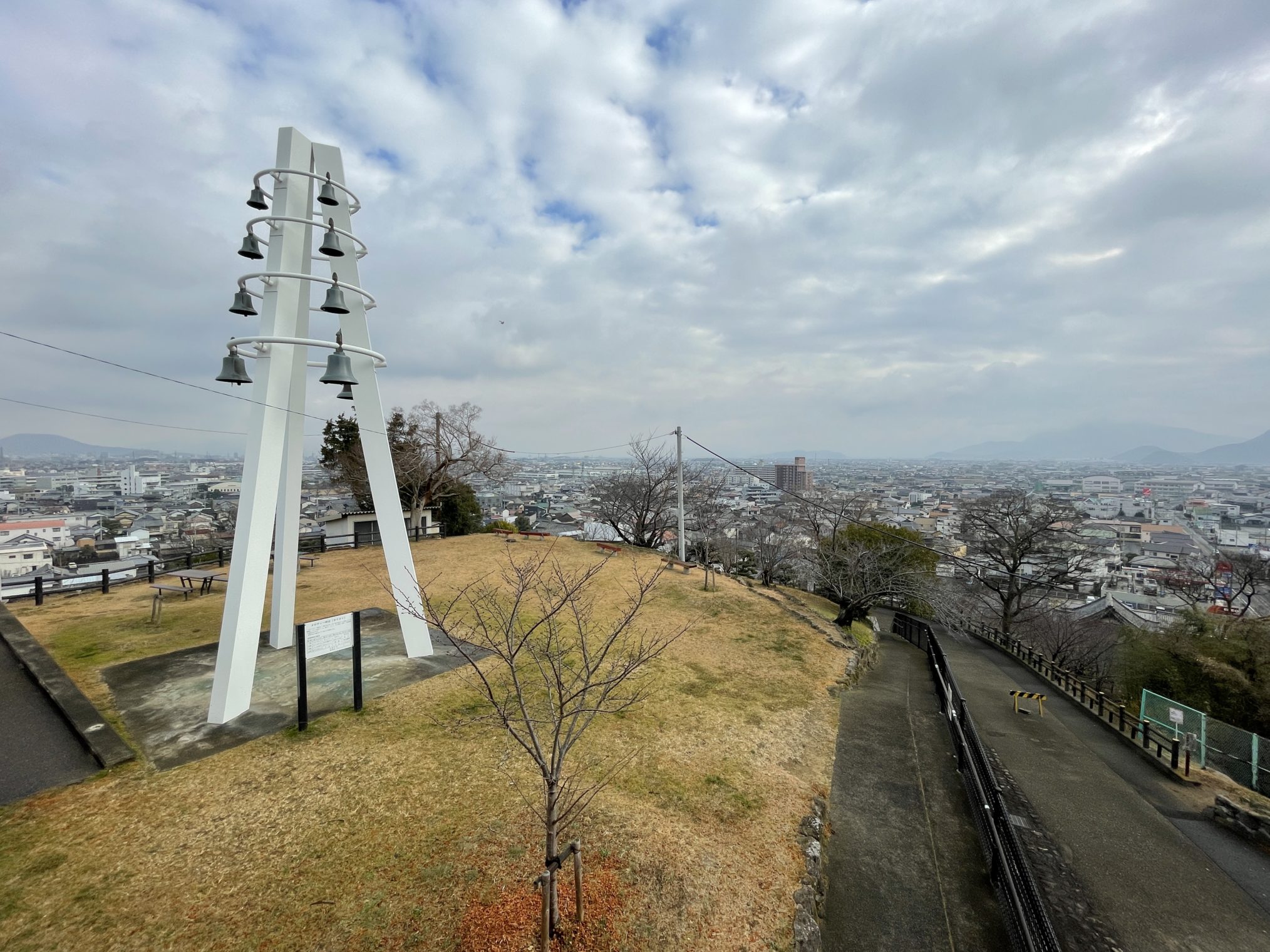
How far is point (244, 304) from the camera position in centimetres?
747

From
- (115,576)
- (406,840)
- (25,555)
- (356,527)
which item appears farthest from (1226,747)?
(25,555)

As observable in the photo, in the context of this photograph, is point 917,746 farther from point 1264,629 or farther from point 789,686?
point 1264,629

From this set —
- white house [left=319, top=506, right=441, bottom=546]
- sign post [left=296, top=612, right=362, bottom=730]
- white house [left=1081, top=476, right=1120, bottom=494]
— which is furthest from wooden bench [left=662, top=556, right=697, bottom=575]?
white house [left=1081, top=476, right=1120, bottom=494]

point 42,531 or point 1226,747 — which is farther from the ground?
point 42,531

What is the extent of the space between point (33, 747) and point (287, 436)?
16.6ft

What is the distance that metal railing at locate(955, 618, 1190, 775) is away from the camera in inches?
360

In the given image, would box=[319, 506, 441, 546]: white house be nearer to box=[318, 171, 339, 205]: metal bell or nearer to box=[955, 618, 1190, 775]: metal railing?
box=[318, 171, 339, 205]: metal bell

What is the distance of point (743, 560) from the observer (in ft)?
98.8

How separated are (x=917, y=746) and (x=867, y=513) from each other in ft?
70.5

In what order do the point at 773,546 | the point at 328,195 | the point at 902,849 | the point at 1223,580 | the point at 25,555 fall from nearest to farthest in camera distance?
the point at 902,849 < the point at 328,195 < the point at 1223,580 < the point at 25,555 < the point at 773,546

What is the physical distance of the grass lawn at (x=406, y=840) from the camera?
379 cm

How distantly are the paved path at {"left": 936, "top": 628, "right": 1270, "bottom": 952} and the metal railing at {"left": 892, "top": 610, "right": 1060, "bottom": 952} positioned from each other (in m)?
1.13

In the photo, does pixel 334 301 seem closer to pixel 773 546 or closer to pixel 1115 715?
pixel 1115 715

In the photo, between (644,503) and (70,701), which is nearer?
(70,701)
